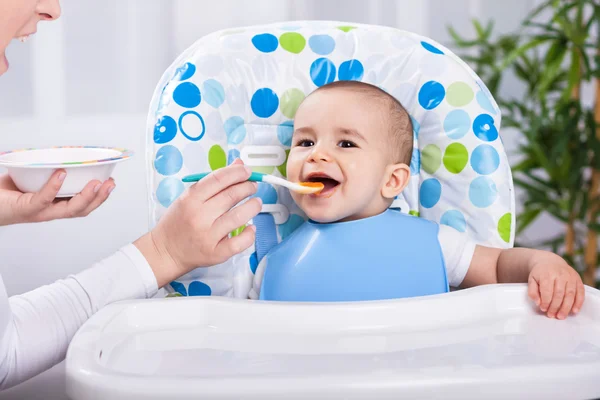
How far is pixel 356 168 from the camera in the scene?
974 mm

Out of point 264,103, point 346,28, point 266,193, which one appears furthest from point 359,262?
point 346,28

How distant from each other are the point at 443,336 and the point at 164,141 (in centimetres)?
49

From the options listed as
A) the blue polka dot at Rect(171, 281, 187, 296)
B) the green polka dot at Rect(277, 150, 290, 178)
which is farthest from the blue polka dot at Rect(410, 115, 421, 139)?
the blue polka dot at Rect(171, 281, 187, 296)

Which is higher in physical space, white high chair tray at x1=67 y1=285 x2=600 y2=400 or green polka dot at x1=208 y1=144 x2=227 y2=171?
green polka dot at x1=208 y1=144 x2=227 y2=171

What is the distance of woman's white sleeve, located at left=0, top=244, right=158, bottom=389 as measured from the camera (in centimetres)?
71

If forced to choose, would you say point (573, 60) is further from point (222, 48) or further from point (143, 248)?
point (143, 248)

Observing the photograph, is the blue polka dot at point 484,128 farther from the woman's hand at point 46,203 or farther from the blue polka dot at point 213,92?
the woman's hand at point 46,203

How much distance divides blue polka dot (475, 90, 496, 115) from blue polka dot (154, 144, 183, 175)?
473 millimetres

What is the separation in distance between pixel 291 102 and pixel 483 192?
1.09 ft

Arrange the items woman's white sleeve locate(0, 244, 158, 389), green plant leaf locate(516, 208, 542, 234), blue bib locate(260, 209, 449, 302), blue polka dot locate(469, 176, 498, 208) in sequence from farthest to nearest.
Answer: green plant leaf locate(516, 208, 542, 234)
blue polka dot locate(469, 176, 498, 208)
blue bib locate(260, 209, 449, 302)
woman's white sleeve locate(0, 244, 158, 389)

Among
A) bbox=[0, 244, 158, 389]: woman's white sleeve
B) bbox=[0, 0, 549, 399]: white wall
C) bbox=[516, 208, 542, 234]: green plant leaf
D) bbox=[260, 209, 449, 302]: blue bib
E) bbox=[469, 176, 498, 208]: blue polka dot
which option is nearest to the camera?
bbox=[0, 244, 158, 389]: woman's white sleeve

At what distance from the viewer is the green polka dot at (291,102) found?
3.45ft

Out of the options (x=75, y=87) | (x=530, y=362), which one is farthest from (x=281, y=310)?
(x=75, y=87)

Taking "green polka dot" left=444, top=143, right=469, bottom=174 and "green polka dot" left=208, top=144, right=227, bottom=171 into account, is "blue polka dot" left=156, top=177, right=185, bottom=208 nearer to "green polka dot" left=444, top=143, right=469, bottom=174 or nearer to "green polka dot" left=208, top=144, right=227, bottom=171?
"green polka dot" left=208, top=144, right=227, bottom=171
